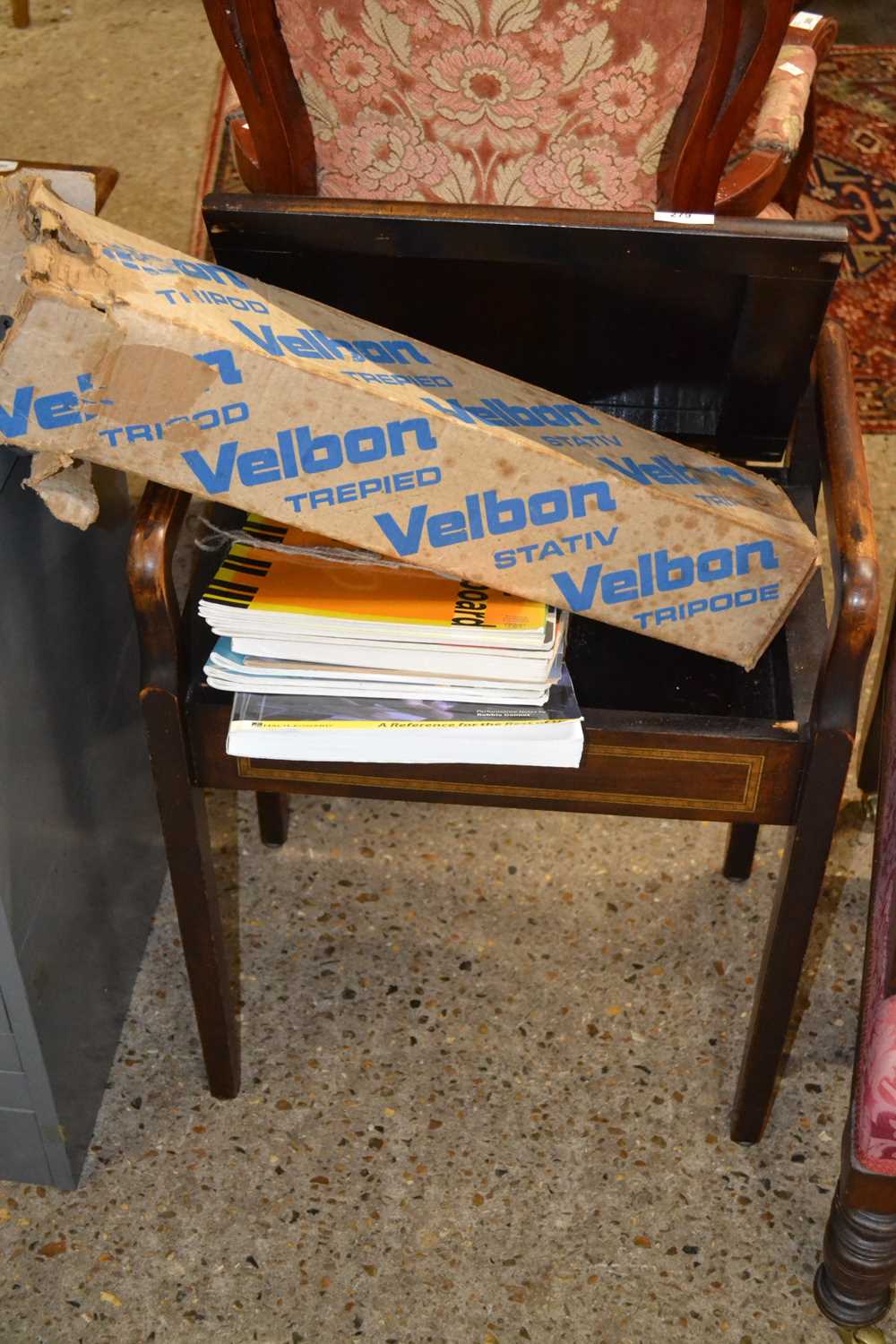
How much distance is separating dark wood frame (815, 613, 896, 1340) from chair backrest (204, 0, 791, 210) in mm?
660

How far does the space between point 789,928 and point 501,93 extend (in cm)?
Answer: 92

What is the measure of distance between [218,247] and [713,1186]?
111 centimetres

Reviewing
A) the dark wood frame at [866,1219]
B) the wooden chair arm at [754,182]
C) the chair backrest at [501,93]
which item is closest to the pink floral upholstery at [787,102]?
the wooden chair arm at [754,182]

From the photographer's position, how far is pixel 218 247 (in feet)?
4.50

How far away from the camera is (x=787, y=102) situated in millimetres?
2127

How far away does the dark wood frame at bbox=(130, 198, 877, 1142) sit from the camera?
1.23 m

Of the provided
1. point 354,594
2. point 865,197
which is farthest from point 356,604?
point 865,197

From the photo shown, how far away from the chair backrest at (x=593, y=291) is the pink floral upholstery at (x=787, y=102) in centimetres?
73

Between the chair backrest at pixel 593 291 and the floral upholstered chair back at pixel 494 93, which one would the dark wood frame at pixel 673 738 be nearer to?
the chair backrest at pixel 593 291

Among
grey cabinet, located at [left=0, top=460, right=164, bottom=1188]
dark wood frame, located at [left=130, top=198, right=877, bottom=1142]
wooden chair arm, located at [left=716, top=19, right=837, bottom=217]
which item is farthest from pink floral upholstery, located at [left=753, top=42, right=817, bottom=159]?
grey cabinet, located at [left=0, top=460, right=164, bottom=1188]

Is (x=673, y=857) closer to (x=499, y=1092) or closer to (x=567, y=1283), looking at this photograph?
(x=499, y=1092)

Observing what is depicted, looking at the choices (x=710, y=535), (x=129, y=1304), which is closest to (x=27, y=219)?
(x=710, y=535)

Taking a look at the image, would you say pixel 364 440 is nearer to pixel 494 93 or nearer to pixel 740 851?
pixel 494 93

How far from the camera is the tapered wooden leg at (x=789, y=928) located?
Result: 128cm
